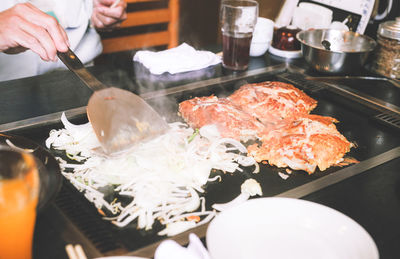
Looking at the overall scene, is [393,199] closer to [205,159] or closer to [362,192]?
[362,192]

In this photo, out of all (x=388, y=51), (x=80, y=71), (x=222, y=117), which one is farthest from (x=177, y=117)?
(x=388, y=51)

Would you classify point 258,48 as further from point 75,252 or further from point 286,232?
point 75,252

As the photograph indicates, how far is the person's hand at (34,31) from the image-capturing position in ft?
6.56

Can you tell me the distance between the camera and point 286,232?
4.17 feet

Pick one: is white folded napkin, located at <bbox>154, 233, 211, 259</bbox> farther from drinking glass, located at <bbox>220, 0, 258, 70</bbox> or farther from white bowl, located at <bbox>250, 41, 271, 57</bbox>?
white bowl, located at <bbox>250, 41, 271, 57</bbox>

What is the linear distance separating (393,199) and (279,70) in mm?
1575

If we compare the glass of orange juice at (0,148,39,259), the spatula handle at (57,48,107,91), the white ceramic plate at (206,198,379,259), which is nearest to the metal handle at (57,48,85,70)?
the spatula handle at (57,48,107,91)

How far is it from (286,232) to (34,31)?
165 centimetres

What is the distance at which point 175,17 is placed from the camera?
589 cm

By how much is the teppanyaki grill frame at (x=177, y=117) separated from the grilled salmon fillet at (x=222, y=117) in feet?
0.39

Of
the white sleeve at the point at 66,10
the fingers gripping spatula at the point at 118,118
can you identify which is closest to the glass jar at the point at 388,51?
the fingers gripping spatula at the point at 118,118

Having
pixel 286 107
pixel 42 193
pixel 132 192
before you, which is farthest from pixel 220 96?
pixel 42 193

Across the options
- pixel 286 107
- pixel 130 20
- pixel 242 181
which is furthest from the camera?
pixel 130 20

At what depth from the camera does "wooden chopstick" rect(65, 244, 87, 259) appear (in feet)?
3.83
